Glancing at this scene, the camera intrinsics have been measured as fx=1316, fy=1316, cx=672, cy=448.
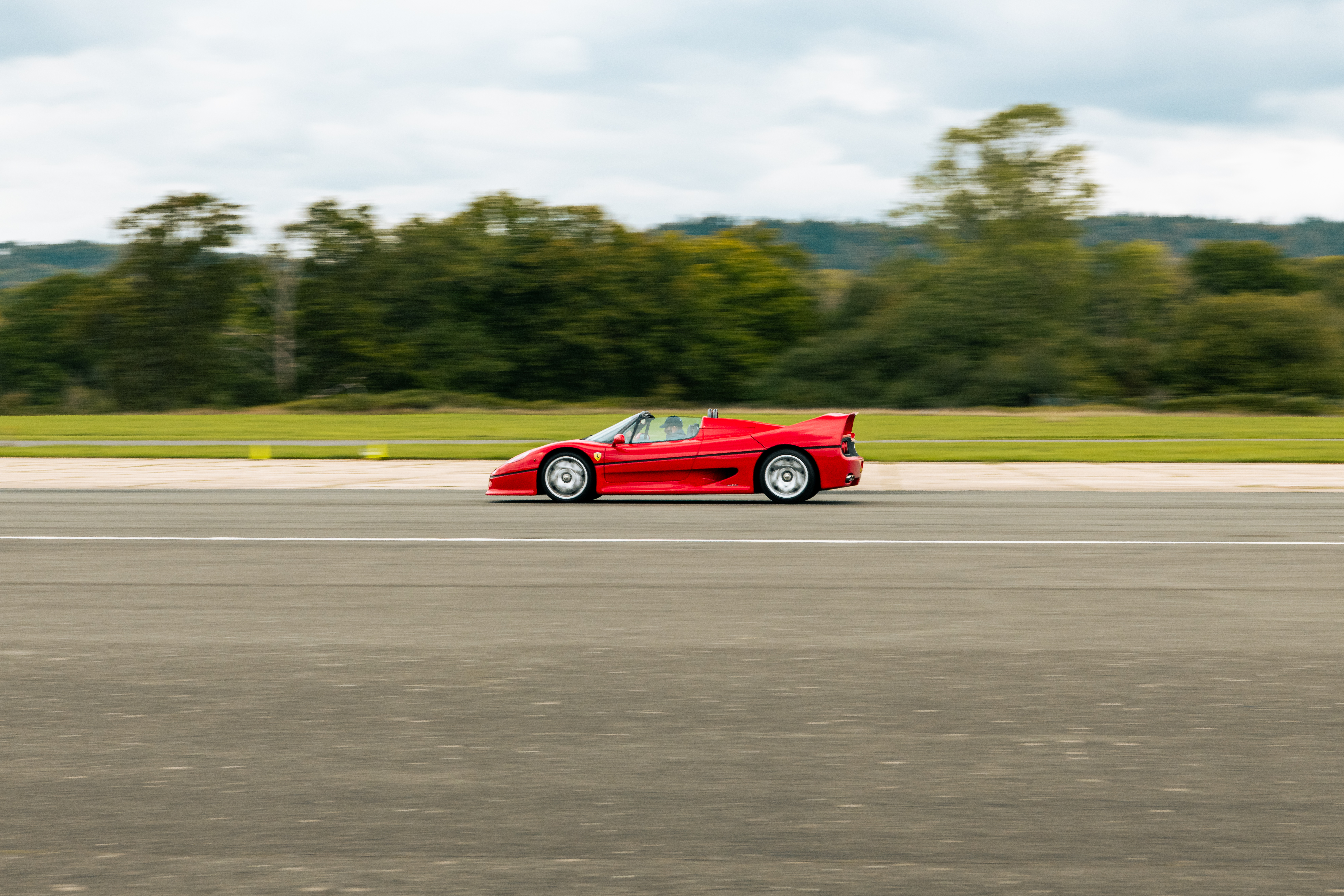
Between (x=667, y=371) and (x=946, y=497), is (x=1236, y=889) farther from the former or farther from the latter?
(x=667, y=371)

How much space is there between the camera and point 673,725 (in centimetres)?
486

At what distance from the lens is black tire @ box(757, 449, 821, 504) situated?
15.0m

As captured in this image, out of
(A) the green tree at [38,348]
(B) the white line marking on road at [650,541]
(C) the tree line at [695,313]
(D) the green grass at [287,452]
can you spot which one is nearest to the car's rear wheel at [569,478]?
(B) the white line marking on road at [650,541]

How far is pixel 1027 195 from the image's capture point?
6825 cm

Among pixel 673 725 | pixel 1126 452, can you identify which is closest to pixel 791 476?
pixel 673 725

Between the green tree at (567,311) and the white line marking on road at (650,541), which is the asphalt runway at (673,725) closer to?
the white line marking on road at (650,541)

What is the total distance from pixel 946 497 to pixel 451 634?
10.3m

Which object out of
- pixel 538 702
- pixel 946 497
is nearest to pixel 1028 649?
pixel 538 702

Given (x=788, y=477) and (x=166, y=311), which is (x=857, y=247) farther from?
(x=788, y=477)

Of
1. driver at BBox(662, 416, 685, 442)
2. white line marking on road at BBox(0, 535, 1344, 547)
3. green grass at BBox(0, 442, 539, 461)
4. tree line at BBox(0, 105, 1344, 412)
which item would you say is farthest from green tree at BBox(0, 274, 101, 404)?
white line marking on road at BBox(0, 535, 1344, 547)

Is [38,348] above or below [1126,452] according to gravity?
above

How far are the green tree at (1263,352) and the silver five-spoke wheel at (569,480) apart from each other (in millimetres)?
53880

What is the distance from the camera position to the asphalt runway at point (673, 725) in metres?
3.51

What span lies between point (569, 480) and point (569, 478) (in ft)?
0.08
